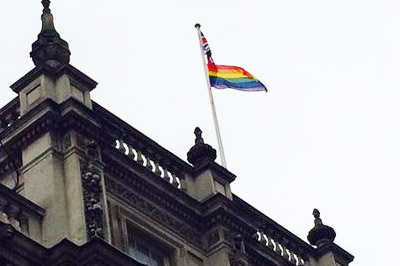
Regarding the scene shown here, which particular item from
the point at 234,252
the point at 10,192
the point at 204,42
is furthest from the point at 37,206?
the point at 204,42

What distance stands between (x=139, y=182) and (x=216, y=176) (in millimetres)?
2915

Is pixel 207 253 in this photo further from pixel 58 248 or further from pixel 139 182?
pixel 58 248

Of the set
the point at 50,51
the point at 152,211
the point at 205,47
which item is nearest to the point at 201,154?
the point at 152,211

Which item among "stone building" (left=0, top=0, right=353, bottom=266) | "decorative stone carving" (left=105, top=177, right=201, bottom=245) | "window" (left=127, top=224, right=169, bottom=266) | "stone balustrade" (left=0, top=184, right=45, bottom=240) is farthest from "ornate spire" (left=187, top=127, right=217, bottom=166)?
"stone balustrade" (left=0, top=184, right=45, bottom=240)

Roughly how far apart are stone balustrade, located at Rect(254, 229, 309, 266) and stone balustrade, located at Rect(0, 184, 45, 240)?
7484 millimetres

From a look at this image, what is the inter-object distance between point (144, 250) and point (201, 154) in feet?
12.4

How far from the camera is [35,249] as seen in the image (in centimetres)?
2578

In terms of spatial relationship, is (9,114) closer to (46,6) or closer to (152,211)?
(46,6)

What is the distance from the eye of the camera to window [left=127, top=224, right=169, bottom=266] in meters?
29.2

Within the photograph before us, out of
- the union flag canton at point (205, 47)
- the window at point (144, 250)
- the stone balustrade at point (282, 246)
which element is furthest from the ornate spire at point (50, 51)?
the union flag canton at point (205, 47)

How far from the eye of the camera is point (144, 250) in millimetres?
29516

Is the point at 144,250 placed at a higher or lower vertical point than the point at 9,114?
lower

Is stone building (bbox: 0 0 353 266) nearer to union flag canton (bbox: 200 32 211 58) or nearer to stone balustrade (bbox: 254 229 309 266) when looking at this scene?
stone balustrade (bbox: 254 229 309 266)

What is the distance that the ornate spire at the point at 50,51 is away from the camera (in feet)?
98.0
